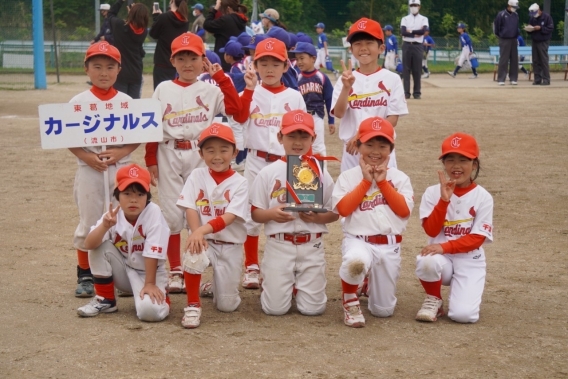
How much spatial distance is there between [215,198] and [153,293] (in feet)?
2.50

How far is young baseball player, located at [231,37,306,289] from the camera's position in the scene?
5910 mm

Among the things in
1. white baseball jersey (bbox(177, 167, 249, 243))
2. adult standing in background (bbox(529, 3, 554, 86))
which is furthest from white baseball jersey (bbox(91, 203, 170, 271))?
adult standing in background (bbox(529, 3, 554, 86))

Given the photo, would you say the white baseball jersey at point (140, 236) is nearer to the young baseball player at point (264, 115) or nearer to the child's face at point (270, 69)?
the young baseball player at point (264, 115)

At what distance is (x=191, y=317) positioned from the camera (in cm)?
479

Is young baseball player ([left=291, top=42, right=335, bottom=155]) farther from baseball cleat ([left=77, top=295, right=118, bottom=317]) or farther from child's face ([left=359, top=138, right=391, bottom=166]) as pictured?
baseball cleat ([left=77, top=295, right=118, bottom=317])

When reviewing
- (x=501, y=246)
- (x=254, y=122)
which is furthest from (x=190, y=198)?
(x=501, y=246)

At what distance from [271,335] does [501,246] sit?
284 cm

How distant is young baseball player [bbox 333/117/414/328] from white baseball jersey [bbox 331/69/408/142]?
93 centimetres

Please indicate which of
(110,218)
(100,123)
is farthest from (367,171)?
(100,123)

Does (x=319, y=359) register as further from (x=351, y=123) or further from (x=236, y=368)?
(x=351, y=123)

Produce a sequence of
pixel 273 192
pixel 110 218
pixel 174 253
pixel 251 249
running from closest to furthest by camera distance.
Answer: pixel 110 218, pixel 273 192, pixel 174 253, pixel 251 249

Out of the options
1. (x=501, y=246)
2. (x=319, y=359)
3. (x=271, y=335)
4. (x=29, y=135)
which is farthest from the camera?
(x=29, y=135)

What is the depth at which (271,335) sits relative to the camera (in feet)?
15.2

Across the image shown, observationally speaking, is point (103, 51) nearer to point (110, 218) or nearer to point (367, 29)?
point (110, 218)
